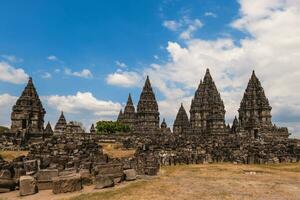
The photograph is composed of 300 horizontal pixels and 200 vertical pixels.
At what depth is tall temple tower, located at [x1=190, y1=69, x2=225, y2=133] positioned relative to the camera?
232ft

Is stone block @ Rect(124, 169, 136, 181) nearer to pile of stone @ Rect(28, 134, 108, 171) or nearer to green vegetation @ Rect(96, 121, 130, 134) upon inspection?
pile of stone @ Rect(28, 134, 108, 171)

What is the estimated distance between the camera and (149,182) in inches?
615

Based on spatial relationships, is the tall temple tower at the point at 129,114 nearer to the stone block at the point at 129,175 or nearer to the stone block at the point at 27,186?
the stone block at the point at 129,175

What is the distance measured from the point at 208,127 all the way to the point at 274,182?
5402 cm

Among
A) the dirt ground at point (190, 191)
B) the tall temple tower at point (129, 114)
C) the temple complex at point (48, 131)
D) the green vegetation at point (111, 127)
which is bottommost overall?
the dirt ground at point (190, 191)

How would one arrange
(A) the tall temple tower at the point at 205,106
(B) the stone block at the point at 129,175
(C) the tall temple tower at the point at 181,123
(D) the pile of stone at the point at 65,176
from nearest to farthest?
(D) the pile of stone at the point at 65,176 < (B) the stone block at the point at 129,175 < (A) the tall temple tower at the point at 205,106 < (C) the tall temple tower at the point at 181,123

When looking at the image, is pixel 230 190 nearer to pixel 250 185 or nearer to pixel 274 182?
pixel 250 185

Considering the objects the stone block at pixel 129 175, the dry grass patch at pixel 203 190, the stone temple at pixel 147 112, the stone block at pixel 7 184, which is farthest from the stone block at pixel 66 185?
the stone temple at pixel 147 112

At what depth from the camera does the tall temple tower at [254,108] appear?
63094mm

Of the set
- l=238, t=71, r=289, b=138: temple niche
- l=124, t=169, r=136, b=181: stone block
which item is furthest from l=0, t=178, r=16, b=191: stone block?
l=238, t=71, r=289, b=138: temple niche

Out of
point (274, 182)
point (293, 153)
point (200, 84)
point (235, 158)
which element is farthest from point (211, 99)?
point (274, 182)

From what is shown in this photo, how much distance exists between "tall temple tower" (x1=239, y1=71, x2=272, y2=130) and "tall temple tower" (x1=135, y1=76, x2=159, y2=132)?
16864 millimetres

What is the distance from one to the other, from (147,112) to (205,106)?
1232cm

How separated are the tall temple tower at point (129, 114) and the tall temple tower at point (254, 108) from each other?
26529mm
